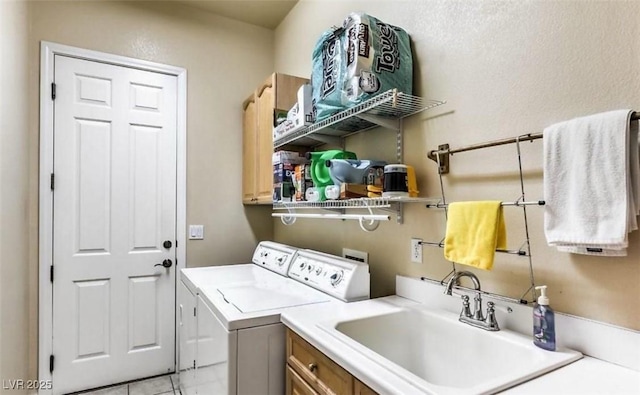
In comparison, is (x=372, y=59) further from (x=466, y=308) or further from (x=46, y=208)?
(x=46, y=208)

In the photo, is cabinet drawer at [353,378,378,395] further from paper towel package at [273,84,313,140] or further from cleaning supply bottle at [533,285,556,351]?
paper towel package at [273,84,313,140]

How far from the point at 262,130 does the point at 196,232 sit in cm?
98

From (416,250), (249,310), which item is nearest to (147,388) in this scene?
(249,310)

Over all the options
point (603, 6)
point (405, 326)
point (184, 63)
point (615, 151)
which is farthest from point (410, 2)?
point (184, 63)

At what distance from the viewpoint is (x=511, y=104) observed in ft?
4.09

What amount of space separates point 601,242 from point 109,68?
9.95 ft

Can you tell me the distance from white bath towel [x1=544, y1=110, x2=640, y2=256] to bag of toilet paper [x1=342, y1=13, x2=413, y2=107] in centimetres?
69

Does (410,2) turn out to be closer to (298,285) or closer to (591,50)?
(591,50)

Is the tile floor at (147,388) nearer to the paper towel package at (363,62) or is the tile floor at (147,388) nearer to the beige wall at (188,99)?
the beige wall at (188,99)

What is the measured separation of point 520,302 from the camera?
1.19 metres

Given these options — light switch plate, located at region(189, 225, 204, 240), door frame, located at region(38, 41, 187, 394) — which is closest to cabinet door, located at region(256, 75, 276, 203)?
light switch plate, located at region(189, 225, 204, 240)

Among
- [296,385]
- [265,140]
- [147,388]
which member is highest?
[265,140]

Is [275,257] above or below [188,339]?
above

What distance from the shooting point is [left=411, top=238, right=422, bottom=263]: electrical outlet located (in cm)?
160
